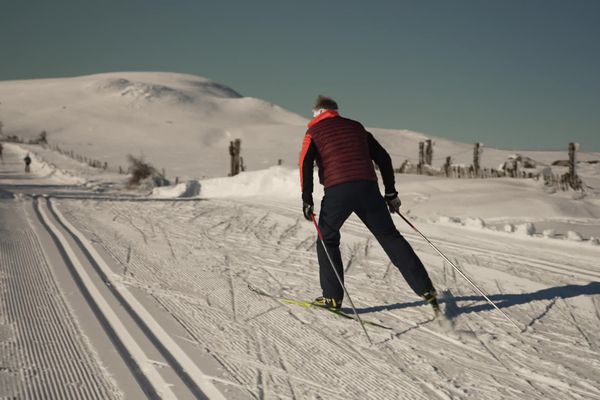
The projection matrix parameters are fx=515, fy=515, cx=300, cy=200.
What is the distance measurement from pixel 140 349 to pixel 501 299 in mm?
3114

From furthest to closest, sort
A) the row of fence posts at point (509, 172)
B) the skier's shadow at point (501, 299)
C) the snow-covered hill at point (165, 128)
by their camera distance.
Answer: the snow-covered hill at point (165, 128), the row of fence posts at point (509, 172), the skier's shadow at point (501, 299)

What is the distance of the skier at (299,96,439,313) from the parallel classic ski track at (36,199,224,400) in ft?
4.53

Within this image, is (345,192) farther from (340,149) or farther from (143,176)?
(143,176)

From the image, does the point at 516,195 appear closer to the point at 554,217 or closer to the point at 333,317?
the point at 554,217

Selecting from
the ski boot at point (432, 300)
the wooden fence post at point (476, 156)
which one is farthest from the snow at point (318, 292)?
the wooden fence post at point (476, 156)

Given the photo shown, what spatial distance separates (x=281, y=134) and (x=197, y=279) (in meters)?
67.9

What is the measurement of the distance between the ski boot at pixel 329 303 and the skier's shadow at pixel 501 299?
0.66ft

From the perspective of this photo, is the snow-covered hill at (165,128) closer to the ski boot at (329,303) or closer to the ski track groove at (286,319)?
the ski track groove at (286,319)

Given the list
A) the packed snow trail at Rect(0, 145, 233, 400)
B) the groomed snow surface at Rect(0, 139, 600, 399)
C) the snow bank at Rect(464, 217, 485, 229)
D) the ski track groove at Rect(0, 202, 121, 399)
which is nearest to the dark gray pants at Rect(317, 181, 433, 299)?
the groomed snow surface at Rect(0, 139, 600, 399)

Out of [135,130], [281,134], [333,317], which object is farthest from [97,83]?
[333,317]

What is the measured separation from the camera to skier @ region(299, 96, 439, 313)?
380 cm

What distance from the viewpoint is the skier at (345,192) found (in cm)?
380

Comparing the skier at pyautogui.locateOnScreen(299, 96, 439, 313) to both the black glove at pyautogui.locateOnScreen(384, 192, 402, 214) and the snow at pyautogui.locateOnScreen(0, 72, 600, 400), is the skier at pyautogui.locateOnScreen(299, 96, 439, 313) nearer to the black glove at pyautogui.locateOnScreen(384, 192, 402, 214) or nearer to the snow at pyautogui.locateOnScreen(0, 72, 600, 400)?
the black glove at pyautogui.locateOnScreen(384, 192, 402, 214)

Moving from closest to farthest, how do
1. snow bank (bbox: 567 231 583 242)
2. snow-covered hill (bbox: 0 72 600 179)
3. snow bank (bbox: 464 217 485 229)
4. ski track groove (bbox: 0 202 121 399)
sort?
1. ski track groove (bbox: 0 202 121 399)
2. snow bank (bbox: 567 231 583 242)
3. snow bank (bbox: 464 217 485 229)
4. snow-covered hill (bbox: 0 72 600 179)
